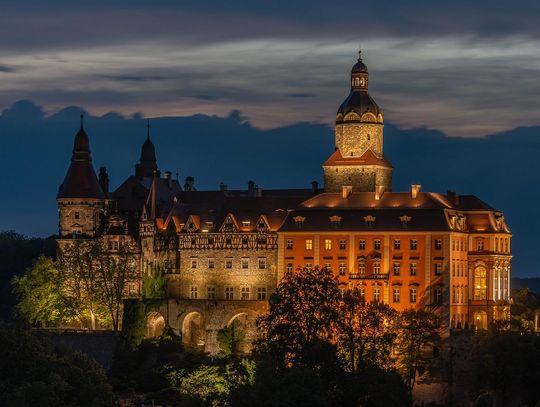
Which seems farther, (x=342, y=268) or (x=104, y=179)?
(x=104, y=179)

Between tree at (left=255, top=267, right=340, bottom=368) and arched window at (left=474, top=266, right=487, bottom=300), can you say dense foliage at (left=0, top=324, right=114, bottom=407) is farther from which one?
arched window at (left=474, top=266, right=487, bottom=300)

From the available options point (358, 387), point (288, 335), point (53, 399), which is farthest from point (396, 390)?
point (53, 399)

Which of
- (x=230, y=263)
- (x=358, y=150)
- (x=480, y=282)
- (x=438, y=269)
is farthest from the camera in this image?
(x=358, y=150)

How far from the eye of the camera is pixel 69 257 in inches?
6580

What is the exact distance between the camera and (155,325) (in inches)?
6314

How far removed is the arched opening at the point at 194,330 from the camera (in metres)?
159

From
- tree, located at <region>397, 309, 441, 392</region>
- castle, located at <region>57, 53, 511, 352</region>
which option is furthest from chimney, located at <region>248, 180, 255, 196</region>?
tree, located at <region>397, 309, 441, 392</region>

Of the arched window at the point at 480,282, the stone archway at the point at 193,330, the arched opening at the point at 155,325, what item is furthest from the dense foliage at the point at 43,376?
the arched window at the point at 480,282

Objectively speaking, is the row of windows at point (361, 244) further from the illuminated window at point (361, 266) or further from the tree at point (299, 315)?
the tree at point (299, 315)

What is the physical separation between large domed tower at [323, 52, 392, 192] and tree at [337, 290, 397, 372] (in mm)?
20150

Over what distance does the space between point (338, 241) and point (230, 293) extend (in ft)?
34.0

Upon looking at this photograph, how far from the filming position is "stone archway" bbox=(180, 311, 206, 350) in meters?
159

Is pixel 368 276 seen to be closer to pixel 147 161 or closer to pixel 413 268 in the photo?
pixel 413 268

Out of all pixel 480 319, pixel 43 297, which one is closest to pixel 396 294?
pixel 480 319
